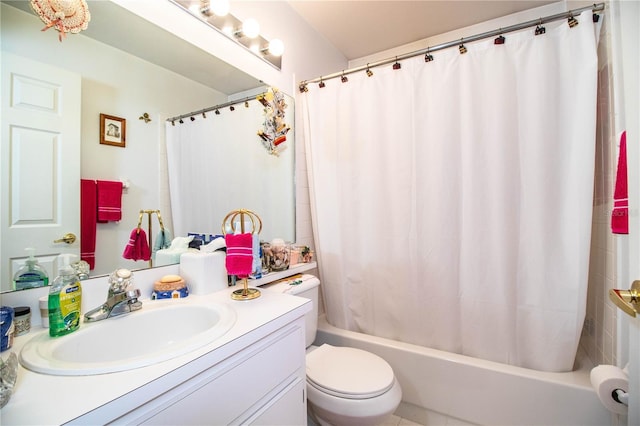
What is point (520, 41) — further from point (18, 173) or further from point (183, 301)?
point (18, 173)

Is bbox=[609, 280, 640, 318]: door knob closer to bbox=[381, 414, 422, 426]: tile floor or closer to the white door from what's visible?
bbox=[381, 414, 422, 426]: tile floor

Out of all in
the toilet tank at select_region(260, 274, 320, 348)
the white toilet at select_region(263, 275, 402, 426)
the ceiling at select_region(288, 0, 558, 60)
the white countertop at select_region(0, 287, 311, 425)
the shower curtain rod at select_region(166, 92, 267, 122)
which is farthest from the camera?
the ceiling at select_region(288, 0, 558, 60)

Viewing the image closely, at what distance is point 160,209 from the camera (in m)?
1.12

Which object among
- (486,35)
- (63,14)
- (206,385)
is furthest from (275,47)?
(206,385)

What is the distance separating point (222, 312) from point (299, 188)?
1.11 metres

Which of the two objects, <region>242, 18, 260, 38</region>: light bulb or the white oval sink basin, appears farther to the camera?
<region>242, 18, 260, 38</region>: light bulb

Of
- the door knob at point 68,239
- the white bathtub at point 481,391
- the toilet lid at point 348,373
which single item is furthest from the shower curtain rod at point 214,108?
the white bathtub at point 481,391

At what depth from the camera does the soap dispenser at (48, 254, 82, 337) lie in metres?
0.71

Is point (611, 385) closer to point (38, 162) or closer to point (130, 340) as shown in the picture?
point (130, 340)

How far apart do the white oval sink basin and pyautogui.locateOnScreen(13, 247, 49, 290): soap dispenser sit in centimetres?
17

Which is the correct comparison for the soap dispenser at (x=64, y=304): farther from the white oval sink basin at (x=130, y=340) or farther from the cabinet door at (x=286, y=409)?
the cabinet door at (x=286, y=409)

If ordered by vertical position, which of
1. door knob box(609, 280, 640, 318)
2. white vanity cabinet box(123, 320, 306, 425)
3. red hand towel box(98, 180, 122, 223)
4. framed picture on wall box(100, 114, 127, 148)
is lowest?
white vanity cabinet box(123, 320, 306, 425)

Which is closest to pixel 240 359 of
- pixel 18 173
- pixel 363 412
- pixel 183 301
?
pixel 183 301

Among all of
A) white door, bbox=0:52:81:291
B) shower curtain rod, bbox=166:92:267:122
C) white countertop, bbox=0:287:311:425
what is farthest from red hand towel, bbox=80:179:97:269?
shower curtain rod, bbox=166:92:267:122
